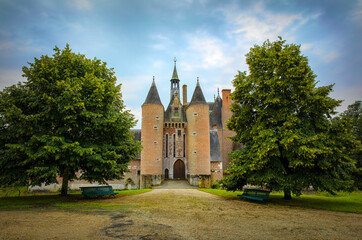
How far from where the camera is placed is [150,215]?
9.75 meters

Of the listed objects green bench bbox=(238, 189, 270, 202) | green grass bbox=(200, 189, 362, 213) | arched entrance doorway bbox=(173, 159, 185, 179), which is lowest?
green grass bbox=(200, 189, 362, 213)

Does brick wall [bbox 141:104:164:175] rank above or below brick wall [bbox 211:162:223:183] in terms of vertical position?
above

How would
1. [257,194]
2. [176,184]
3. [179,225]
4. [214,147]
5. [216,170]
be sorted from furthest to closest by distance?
[214,147] → [216,170] → [176,184] → [257,194] → [179,225]

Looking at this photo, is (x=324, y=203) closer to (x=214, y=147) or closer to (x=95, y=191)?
(x=95, y=191)

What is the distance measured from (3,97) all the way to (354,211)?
2118cm

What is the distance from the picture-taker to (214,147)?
41.6 meters

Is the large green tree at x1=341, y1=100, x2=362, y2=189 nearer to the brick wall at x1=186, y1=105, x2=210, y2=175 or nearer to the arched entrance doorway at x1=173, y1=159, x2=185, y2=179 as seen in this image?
the brick wall at x1=186, y1=105, x2=210, y2=175

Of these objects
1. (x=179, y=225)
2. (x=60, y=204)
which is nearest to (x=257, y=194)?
(x=179, y=225)

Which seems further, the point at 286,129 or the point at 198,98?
the point at 198,98

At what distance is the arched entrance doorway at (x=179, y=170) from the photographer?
39344 millimetres

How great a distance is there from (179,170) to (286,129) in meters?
28.0

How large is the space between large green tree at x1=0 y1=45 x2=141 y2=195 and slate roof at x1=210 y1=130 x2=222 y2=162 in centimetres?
2543

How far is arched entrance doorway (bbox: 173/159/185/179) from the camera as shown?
3934cm

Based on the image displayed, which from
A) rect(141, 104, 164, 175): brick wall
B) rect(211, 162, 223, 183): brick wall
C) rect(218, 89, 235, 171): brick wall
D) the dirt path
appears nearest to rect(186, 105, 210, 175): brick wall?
rect(211, 162, 223, 183): brick wall
